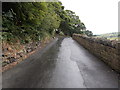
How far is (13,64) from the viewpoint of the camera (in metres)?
4.16

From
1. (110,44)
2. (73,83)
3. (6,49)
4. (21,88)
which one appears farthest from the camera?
(6,49)

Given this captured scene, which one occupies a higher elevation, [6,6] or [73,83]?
[6,6]

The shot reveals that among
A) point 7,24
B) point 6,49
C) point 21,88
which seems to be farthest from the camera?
point 7,24

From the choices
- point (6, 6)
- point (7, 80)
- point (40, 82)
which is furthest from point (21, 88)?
point (6, 6)

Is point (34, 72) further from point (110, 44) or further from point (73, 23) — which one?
point (73, 23)

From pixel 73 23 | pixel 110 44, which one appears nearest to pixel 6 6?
pixel 110 44

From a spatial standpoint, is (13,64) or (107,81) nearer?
(107,81)

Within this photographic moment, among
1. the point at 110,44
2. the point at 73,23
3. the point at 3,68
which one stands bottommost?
the point at 3,68

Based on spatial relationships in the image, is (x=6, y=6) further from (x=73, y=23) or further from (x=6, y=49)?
(x=73, y=23)

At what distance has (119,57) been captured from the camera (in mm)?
3338

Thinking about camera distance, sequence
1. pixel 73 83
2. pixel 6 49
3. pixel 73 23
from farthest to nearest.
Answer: pixel 73 23, pixel 6 49, pixel 73 83

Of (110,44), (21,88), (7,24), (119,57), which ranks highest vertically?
(7,24)

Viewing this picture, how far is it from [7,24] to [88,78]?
5.32 meters

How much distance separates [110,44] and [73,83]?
2.55 metres
